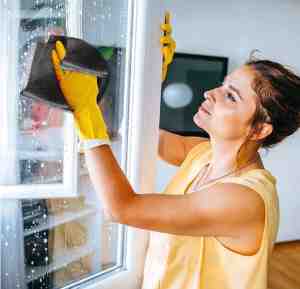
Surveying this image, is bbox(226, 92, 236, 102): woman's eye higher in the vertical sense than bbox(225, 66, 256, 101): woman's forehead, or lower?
lower

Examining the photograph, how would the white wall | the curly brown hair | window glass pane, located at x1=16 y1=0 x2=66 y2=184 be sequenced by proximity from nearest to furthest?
1. window glass pane, located at x1=16 y1=0 x2=66 y2=184
2. the curly brown hair
3. the white wall

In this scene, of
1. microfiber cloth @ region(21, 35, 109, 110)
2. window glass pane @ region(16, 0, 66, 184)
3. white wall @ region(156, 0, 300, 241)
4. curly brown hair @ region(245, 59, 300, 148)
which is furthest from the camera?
A: white wall @ region(156, 0, 300, 241)

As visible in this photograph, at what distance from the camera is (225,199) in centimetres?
82

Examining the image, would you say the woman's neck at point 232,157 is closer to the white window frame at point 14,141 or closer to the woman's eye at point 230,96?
the woman's eye at point 230,96

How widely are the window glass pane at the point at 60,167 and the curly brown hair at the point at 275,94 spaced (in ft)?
1.09

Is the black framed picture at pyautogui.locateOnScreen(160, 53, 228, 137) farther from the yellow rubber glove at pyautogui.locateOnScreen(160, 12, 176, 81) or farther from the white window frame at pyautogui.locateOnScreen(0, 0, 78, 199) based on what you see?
the white window frame at pyautogui.locateOnScreen(0, 0, 78, 199)

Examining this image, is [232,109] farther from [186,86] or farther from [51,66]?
[186,86]

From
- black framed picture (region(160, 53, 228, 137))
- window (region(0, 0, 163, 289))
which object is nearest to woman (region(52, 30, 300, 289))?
window (region(0, 0, 163, 289))

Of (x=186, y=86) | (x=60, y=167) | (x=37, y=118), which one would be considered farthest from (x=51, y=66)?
(x=186, y=86)

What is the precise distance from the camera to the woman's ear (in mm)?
941

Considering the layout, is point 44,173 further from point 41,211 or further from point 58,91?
point 58,91

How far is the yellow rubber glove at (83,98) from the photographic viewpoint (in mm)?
741

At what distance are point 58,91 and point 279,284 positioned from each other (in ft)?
8.74

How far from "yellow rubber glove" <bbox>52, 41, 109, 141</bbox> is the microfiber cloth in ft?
0.05
